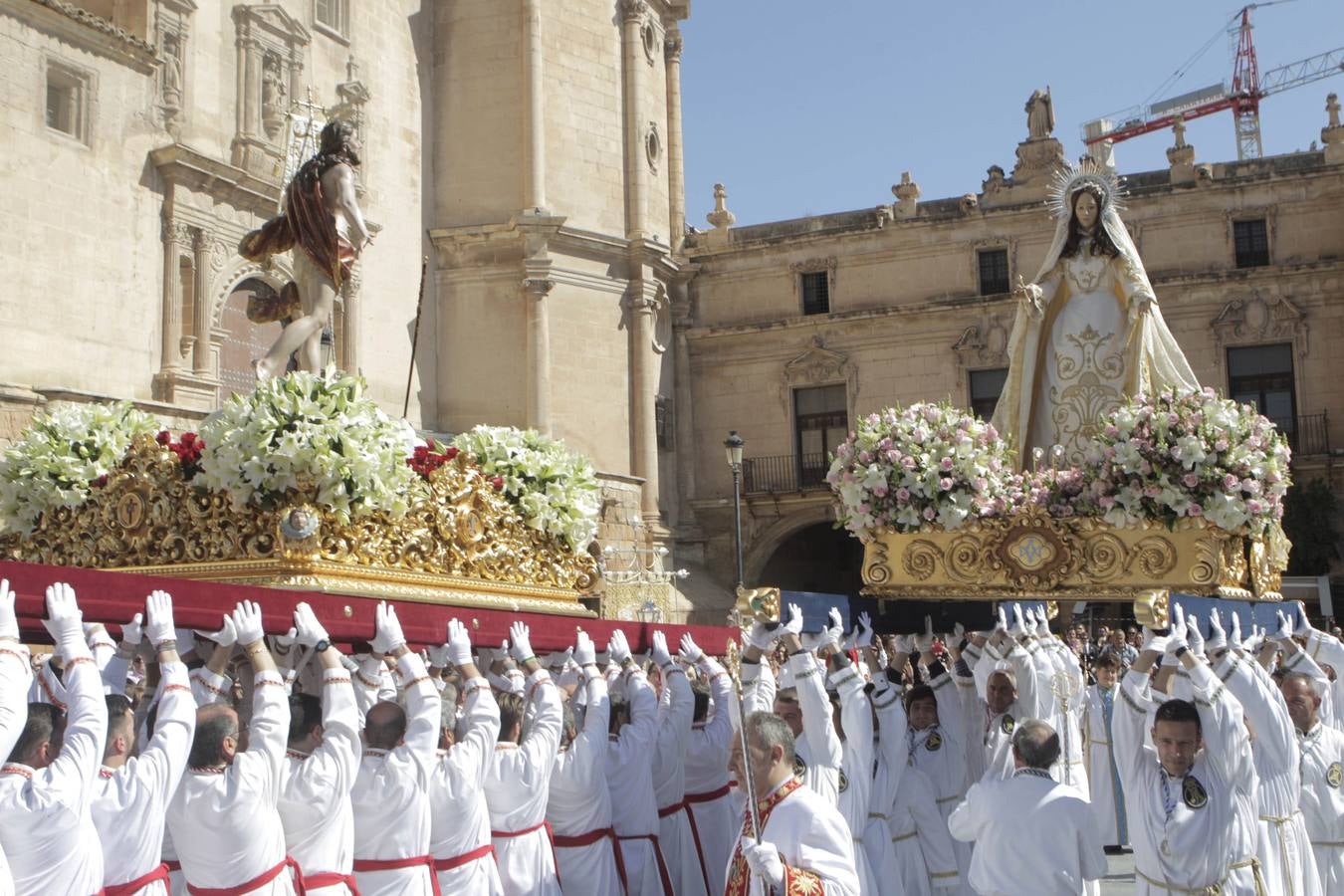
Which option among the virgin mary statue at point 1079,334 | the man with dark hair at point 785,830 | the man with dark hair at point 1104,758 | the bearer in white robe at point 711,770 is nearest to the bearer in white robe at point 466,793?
the man with dark hair at point 785,830

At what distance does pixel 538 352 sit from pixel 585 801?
20821 mm

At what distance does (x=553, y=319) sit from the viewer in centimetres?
2831

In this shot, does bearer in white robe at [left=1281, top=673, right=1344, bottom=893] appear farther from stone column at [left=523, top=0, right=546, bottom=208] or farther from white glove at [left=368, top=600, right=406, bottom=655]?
stone column at [left=523, top=0, right=546, bottom=208]

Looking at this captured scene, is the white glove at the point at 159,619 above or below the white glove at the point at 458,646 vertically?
above

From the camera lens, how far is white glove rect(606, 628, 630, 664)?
318 inches

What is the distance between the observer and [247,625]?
5.16 meters

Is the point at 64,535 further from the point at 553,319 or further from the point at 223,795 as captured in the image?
the point at 553,319

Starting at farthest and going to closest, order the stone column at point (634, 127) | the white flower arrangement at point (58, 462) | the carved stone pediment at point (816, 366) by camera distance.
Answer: the carved stone pediment at point (816, 366) < the stone column at point (634, 127) < the white flower arrangement at point (58, 462)

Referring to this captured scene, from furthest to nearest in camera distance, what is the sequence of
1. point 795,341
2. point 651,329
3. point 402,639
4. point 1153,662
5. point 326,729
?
1. point 795,341
2. point 651,329
3. point 1153,662
4. point 402,639
5. point 326,729

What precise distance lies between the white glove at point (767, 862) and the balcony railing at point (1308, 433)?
30.9m

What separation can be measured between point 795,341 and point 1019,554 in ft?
89.2

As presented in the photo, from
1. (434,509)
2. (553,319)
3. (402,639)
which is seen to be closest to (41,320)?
(553,319)

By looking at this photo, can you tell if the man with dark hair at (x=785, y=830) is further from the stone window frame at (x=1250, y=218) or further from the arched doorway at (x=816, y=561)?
the stone window frame at (x=1250, y=218)

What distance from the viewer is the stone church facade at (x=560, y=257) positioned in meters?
19.4
